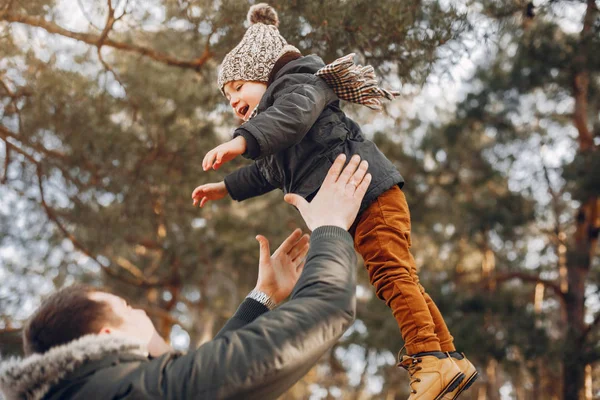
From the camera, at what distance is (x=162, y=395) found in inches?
44.4

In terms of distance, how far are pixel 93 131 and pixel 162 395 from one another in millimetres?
4367

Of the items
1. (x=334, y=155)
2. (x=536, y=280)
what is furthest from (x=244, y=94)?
(x=536, y=280)

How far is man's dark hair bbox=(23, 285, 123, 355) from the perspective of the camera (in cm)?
→ 127

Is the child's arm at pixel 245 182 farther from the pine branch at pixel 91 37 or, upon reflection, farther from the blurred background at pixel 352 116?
the pine branch at pixel 91 37

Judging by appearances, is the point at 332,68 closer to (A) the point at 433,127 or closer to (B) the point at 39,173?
(B) the point at 39,173

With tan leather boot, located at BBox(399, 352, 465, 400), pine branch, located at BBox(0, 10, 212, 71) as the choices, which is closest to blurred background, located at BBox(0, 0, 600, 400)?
pine branch, located at BBox(0, 10, 212, 71)

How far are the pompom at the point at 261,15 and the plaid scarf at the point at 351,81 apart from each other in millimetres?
541

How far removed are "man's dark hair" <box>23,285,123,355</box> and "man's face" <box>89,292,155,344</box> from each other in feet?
0.03

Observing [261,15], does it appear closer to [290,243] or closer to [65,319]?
[290,243]

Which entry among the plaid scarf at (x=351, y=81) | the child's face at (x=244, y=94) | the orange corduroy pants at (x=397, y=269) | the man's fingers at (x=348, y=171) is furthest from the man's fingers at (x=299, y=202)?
the child's face at (x=244, y=94)

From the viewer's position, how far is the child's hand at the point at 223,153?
1.68m

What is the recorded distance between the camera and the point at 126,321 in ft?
4.51

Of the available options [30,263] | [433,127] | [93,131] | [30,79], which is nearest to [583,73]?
[433,127]

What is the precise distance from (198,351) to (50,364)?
0.31 metres
